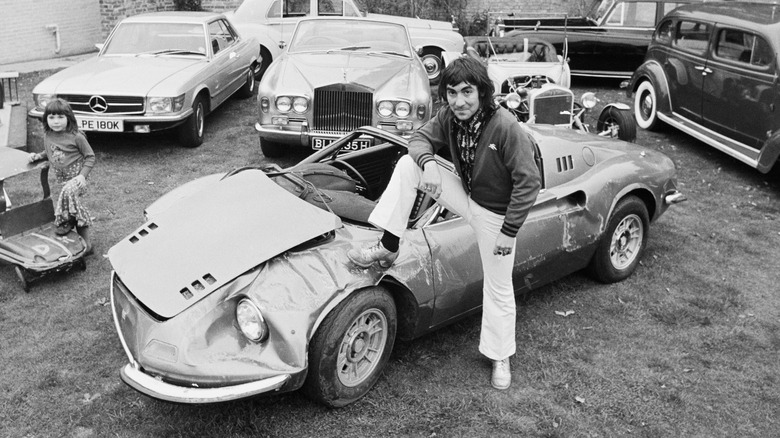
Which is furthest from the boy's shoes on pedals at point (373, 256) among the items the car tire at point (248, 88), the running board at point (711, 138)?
the car tire at point (248, 88)

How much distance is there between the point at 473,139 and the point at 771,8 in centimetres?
620

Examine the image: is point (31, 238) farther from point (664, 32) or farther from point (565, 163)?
point (664, 32)

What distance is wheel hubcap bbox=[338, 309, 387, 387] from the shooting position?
3.67 meters

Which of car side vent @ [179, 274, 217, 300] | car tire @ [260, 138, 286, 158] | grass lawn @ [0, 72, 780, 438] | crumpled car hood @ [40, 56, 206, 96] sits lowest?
grass lawn @ [0, 72, 780, 438]

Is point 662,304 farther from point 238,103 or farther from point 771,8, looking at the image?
point 238,103

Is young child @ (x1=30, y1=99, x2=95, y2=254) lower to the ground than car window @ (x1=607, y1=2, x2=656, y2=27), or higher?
lower

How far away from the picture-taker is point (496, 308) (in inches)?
157

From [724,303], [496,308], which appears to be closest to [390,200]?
[496,308]

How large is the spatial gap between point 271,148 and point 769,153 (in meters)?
5.43

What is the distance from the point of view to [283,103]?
7613 mm

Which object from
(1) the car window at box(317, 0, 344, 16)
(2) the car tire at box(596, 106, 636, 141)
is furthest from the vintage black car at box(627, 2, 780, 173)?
(1) the car window at box(317, 0, 344, 16)

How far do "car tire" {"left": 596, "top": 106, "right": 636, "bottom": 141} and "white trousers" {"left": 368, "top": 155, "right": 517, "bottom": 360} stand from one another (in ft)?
16.5

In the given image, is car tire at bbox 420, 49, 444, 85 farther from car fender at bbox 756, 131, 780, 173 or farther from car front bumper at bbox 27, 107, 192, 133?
car fender at bbox 756, 131, 780, 173

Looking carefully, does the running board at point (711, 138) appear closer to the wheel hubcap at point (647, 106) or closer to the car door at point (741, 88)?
the car door at point (741, 88)
